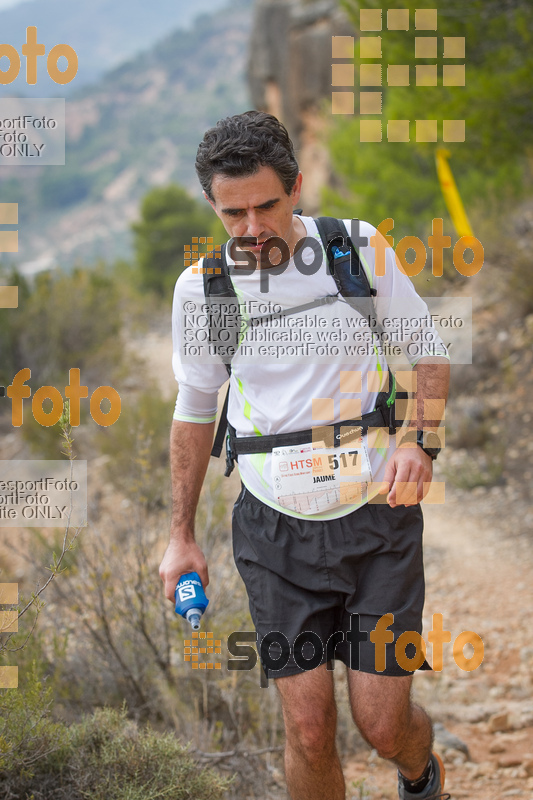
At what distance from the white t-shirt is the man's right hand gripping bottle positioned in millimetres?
319

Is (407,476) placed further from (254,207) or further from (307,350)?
(254,207)

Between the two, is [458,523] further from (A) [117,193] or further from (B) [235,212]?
(A) [117,193]

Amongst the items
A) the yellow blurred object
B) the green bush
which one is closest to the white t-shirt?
the green bush

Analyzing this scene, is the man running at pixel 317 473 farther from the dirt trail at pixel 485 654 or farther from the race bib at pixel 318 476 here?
the dirt trail at pixel 485 654

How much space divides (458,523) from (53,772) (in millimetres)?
4280

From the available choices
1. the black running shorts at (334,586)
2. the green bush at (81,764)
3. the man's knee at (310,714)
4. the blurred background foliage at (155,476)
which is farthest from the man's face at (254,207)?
the green bush at (81,764)

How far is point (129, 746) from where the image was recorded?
2230mm

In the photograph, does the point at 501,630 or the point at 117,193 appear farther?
the point at 117,193

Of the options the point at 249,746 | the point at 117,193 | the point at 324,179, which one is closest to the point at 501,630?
the point at 249,746

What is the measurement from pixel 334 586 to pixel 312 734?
39 centimetres

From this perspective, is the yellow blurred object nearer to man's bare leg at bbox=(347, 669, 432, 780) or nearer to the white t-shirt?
the white t-shirt

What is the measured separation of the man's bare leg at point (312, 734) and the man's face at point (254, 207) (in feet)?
3.98

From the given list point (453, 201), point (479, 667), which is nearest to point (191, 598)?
point (479, 667)

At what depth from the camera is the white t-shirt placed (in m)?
2.12
